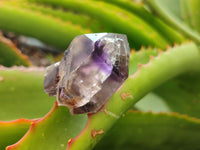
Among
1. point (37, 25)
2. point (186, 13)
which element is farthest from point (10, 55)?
point (186, 13)

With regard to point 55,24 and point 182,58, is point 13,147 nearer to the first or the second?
point 182,58

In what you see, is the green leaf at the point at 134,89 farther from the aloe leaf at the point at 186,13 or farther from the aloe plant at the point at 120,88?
the aloe leaf at the point at 186,13

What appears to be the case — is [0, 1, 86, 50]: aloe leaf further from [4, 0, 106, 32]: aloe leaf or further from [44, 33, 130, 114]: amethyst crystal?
[44, 33, 130, 114]: amethyst crystal

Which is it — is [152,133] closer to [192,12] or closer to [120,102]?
[120,102]

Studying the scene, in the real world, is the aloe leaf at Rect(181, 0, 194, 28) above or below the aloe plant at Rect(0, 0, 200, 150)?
above

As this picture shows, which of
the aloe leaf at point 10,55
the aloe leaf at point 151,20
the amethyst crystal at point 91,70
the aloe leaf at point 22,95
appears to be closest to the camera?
the amethyst crystal at point 91,70

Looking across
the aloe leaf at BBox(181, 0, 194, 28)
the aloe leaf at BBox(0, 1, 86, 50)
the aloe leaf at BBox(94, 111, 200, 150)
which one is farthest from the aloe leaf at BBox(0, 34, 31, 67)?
the aloe leaf at BBox(181, 0, 194, 28)

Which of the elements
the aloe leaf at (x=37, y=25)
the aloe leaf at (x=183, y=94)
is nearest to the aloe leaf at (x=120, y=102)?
the aloe leaf at (x=183, y=94)
